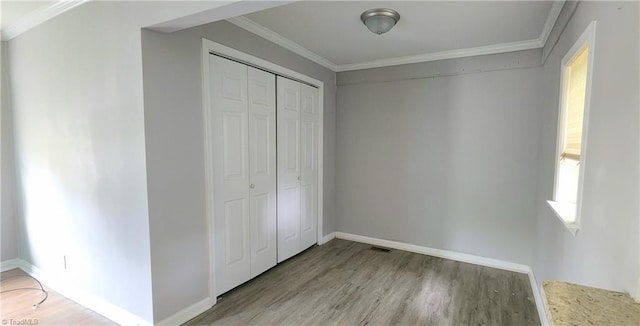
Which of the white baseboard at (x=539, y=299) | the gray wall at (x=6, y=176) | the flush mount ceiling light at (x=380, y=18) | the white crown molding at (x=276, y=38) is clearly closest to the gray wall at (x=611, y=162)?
the white baseboard at (x=539, y=299)

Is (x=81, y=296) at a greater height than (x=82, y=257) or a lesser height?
lesser

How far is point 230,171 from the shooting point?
2.60m

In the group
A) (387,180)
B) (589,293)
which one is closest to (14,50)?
(387,180)

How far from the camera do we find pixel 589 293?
918 mm

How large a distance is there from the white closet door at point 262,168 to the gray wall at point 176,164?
21.5 inches

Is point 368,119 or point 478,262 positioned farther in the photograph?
point 368,119

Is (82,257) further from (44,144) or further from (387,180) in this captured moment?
(387,180)

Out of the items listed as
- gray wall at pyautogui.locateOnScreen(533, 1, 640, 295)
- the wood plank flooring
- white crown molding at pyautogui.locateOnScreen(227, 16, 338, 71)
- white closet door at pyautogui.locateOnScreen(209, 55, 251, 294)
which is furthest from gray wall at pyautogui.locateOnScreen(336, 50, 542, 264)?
white closet door at pyautogui.locateOnScreen(209, 55, 251, 294)

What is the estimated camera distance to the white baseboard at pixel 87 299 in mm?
2145

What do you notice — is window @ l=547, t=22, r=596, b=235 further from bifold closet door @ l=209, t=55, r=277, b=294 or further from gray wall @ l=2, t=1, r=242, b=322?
bifold closet door @ l=209, t=55, r=277, b=294

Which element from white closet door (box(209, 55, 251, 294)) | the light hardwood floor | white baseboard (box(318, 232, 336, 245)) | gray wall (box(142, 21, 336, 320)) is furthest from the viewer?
white baseboard (box(318, 232, 336, 245))

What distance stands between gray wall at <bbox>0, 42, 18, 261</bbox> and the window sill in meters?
4.71

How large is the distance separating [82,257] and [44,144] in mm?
1100

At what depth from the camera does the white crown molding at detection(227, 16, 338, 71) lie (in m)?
2.55
